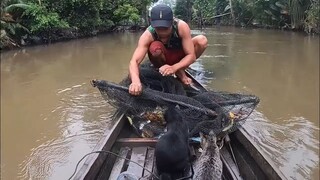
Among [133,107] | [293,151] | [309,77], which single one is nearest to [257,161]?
[133,107]

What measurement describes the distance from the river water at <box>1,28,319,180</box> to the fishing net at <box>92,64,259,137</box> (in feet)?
2.79

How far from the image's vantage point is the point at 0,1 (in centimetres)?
1235

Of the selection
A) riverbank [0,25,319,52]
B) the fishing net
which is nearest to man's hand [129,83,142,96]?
the fishing net

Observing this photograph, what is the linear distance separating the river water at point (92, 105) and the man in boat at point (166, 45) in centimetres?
137

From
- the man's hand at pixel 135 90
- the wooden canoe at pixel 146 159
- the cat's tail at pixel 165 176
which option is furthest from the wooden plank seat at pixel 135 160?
the man's hand at pixel 135 90

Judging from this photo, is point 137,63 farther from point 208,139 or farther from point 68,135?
point 68,135

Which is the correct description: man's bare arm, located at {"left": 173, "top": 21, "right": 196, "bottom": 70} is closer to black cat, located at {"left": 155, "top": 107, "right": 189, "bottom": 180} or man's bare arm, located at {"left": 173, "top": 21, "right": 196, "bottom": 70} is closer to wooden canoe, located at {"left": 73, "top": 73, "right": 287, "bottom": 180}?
wooden canoe, located at {"left": 73, "top": 73, "right": 287, "bottom": 180}

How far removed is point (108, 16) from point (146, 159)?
18.6 metres

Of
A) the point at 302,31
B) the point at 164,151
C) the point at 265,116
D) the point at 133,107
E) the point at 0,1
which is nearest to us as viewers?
the point at 164,151

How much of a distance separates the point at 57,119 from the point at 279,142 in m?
3.23

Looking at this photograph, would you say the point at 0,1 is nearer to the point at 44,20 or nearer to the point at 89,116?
the point at 44,20

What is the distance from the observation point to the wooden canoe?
2670 millimetres

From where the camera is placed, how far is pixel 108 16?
20.9 m

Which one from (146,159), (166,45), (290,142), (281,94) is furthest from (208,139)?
(281,94)
